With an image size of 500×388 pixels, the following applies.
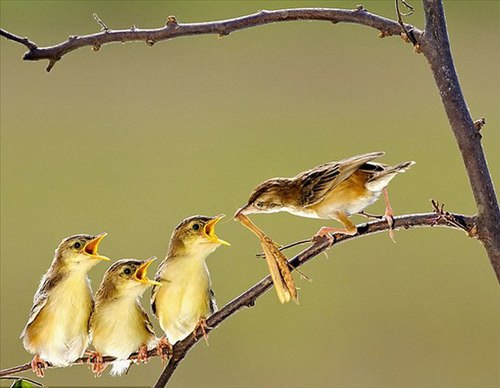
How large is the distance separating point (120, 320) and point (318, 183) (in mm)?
213

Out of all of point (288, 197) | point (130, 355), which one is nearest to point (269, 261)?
point (288, 197)

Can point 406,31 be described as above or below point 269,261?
above

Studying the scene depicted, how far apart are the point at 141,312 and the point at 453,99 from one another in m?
0.34

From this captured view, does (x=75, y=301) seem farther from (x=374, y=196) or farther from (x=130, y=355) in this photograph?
(x=374, y=196)

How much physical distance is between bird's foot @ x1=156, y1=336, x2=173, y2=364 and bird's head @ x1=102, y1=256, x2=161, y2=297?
51 millimetres

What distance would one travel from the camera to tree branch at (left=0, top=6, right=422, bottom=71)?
24.7 inches

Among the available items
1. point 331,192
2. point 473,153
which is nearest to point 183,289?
point 331,192

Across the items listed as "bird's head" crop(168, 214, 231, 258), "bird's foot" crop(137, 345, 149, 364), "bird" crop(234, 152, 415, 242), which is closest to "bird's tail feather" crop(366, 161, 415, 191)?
"bird" crop(234, 152, 415, 242)

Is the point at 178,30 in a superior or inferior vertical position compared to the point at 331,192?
superior

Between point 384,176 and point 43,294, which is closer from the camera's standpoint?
point 384,176

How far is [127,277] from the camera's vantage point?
28.2 inches

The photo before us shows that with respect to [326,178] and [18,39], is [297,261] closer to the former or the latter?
[326,178]

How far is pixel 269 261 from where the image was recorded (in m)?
0.63

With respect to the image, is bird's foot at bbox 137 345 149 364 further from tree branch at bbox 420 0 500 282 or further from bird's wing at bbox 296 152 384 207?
A: tree branch at bbox 420 0 500 282
